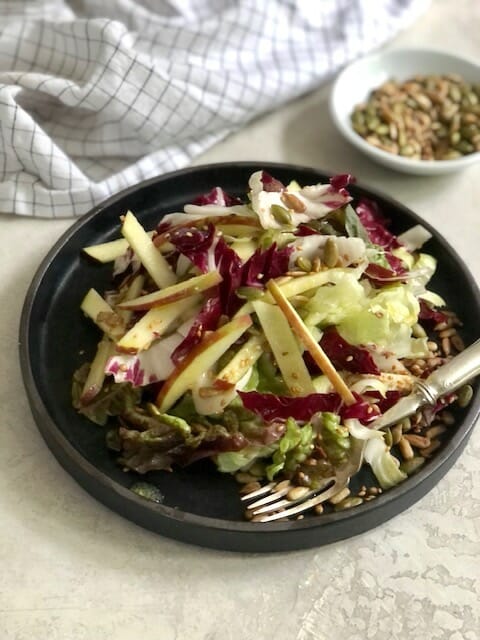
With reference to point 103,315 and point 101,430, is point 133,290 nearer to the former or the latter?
point 103,315

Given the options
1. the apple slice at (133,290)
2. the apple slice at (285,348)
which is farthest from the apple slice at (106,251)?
the apple slice at (285,348)

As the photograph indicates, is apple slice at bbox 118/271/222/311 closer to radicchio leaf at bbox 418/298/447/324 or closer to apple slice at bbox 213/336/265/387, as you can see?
apple slice at bbox 213/336/265/387

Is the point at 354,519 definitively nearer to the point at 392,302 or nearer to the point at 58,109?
the point at 392,302

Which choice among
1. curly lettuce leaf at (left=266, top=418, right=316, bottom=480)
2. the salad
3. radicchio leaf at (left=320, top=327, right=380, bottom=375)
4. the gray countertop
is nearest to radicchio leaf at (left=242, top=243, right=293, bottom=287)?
the salad

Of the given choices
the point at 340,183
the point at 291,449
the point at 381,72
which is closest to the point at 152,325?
the point at 291,449

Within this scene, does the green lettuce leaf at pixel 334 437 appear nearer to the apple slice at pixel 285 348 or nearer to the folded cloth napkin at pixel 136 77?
the apple slice at pixel 285 348

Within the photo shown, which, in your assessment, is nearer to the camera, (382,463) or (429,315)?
(382,463)
